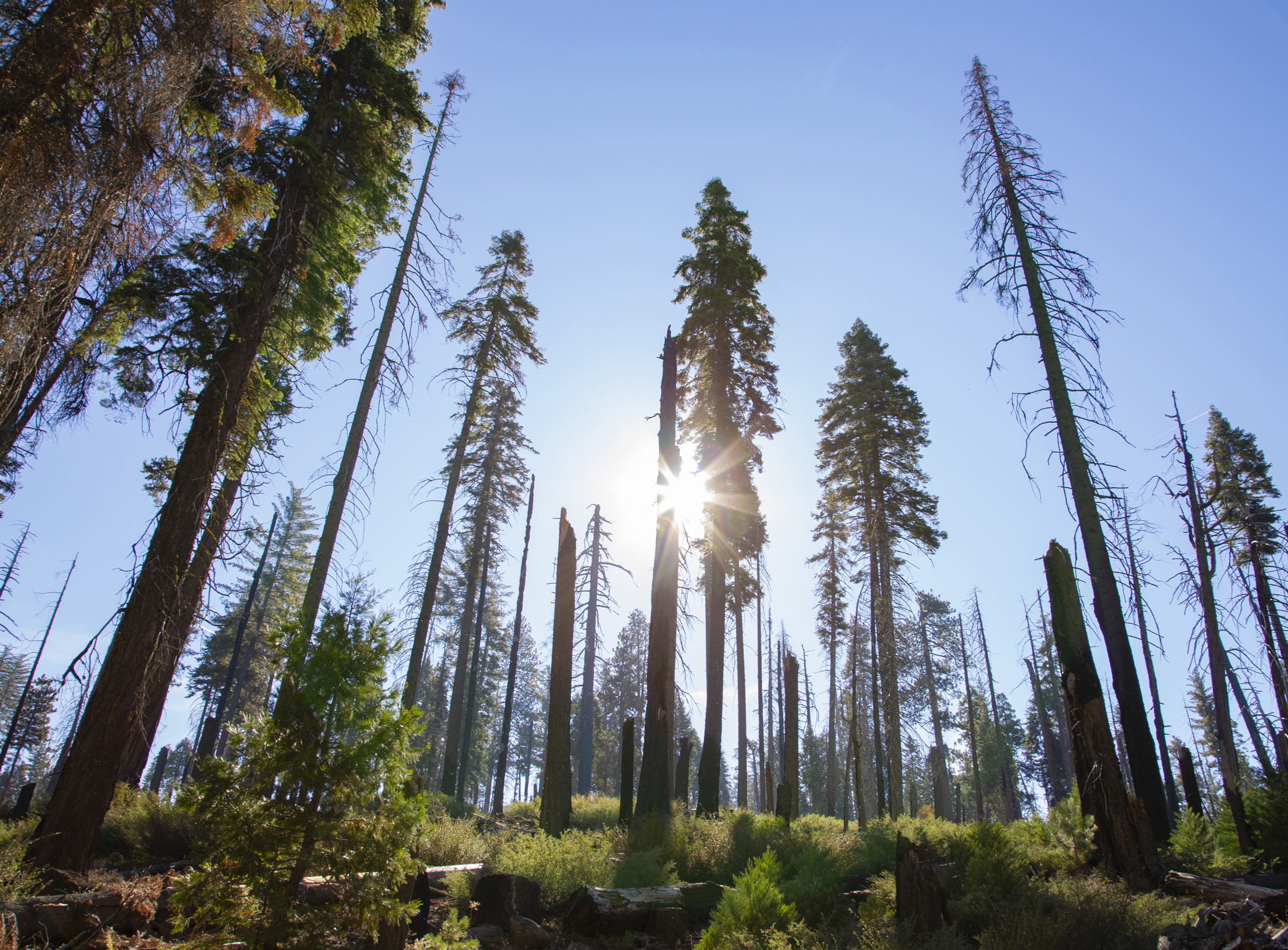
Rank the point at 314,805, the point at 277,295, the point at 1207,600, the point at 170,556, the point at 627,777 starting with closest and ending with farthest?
the point at 314,805 < the point at 170,556 < the point at 277,295 < the point at 627,777 < the point at 1207,600

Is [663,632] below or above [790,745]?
above

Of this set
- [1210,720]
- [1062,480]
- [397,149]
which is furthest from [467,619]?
[1210,720]

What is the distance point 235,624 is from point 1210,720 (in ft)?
183

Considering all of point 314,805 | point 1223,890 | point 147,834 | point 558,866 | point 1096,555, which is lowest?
point 147,834

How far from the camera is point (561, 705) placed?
1138 centimetres

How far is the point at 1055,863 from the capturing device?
742cm

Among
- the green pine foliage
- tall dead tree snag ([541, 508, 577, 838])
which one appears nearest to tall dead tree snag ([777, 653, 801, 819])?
tall dead tree snag ([541, 508, 577, 838])

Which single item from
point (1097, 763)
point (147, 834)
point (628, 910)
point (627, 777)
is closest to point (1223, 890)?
point (1097, 763)

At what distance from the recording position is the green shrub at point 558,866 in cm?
707

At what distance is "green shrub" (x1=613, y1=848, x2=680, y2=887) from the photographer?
7324 millimetres

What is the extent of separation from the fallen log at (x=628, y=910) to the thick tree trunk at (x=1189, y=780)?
8.71m

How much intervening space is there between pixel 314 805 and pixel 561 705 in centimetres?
775

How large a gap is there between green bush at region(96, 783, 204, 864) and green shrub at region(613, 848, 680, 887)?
6.03 meters

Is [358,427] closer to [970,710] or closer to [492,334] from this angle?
[492,334]
